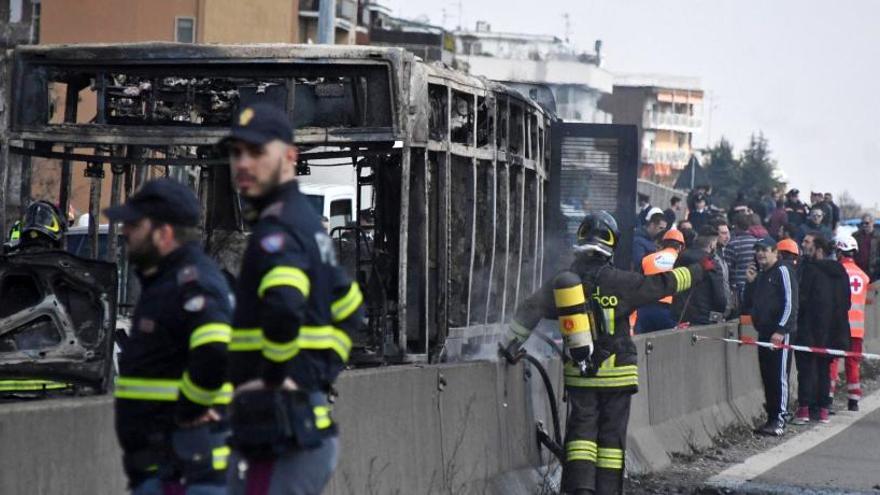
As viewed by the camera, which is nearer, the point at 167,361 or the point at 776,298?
the point at 167,361

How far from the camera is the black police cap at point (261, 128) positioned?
19.1 ft

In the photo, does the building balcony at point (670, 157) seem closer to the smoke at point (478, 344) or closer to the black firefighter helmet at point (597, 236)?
the smoke at point (478, 344)

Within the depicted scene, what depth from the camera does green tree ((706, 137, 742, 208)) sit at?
98912mm

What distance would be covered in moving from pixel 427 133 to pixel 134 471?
27.0 ft

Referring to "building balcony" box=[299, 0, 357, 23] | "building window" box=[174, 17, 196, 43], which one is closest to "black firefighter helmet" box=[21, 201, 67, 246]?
"building window" box=[174, 17, 196, 43]

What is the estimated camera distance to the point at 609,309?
1167 centimetres

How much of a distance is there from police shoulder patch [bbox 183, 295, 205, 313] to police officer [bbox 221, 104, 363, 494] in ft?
1.54

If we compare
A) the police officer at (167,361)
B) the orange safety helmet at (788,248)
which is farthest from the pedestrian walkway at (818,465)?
the police officer at (167,361)

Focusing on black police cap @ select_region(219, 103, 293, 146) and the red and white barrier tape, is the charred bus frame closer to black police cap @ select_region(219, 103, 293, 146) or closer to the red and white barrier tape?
the red and white barrier tape

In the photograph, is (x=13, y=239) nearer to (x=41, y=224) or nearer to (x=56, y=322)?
(x=41, y=224)

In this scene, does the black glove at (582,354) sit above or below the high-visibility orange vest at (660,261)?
below

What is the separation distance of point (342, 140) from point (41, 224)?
7.81 ft

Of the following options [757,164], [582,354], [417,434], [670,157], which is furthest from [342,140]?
[670,157]

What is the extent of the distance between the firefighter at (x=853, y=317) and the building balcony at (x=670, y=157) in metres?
158
